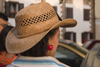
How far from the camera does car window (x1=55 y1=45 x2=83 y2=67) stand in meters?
3.44

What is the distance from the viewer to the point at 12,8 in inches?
741

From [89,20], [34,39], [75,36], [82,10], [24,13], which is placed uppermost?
[24,13]

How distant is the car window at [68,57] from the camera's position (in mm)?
3438

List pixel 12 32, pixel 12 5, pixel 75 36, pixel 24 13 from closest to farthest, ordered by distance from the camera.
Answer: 1. pixel 24 13
2. pixel 12 32
3. pixel 12 5
4. pixel 75 36

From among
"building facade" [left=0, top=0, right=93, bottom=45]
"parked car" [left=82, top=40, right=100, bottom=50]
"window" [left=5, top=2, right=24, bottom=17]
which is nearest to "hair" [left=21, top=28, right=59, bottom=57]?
"parked car" [left=82, top=40, right=100, bottom=50]

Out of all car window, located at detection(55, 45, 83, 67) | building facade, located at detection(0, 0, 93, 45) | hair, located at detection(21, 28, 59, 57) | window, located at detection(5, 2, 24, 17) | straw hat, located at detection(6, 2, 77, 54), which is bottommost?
building facade, located at detection(0, 0, 93, 45)

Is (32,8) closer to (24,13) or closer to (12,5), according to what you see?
(24,13)

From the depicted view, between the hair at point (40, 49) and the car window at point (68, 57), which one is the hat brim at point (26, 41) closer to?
the hair at point (40, 49)

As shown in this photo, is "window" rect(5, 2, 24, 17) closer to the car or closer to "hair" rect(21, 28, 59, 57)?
the car

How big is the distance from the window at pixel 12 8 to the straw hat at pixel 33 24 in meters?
16.9

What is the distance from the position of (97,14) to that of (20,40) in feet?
3.49

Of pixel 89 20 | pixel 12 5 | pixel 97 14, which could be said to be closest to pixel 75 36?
pixel 89 20

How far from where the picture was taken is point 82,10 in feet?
69.8

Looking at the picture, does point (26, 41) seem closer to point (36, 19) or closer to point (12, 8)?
point (36, 19)
